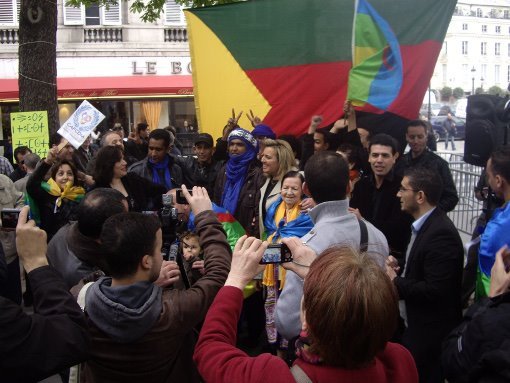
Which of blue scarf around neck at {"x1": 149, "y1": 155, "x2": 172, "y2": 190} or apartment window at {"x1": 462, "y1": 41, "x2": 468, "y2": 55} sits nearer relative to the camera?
blue scarf around neck at {"x1": 149, "y1": 155, "x2": 172, "y2": 190}

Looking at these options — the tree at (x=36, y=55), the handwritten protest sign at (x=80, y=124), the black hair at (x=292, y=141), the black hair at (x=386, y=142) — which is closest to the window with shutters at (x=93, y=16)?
the tree at (x=36, y=55)

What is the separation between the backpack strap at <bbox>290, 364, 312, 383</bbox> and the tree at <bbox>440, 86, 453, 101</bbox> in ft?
261

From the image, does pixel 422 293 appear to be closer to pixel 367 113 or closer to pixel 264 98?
pixel 367 113

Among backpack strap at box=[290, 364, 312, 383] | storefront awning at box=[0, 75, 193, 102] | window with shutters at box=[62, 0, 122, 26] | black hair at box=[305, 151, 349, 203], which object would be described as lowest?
backpack strap at box=[290, 364, 312, 383]

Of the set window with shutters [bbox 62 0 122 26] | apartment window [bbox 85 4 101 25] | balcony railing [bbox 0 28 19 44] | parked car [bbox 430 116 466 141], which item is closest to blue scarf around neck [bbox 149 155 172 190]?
window with shutters [bbox 62 0 122 26]

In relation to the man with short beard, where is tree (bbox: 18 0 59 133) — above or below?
above

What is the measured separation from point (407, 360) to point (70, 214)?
3.47 m

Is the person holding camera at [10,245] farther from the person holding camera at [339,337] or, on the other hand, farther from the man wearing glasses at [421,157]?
the person holding camera at [339,337]

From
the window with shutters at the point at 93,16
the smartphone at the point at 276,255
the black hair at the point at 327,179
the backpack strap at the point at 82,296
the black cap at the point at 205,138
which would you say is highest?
the window with shutters at the point at 93,16

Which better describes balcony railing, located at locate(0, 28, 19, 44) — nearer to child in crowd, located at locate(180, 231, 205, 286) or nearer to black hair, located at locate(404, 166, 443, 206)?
child in crowd, located at locate(180, 231, 205, 286)

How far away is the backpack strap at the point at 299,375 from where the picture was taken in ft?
4.99

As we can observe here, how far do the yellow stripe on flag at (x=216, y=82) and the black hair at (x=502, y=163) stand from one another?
3.04 m

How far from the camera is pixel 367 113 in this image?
570cm

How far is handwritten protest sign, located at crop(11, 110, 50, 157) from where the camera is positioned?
612 centimetres
